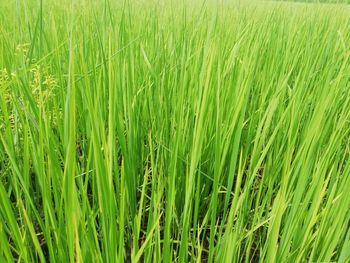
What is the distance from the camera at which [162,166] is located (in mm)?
499

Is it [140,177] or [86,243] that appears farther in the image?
[140,177]

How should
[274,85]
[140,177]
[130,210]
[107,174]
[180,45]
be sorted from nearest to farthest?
[107,174]
[130,210]
[140,177]
[274,85]
[180,45]

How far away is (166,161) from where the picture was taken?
51 centimetres

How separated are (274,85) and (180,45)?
0.26 metres

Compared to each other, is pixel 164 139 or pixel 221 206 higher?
pixel 164 139

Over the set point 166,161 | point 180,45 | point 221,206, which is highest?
point 180,45

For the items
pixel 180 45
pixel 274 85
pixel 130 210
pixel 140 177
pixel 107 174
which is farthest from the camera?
pixel 180 45

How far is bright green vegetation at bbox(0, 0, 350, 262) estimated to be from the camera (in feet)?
0.98

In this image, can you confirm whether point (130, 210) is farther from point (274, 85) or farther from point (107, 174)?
point (274, 85)

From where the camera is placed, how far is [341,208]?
334mm

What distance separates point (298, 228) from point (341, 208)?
60 mm

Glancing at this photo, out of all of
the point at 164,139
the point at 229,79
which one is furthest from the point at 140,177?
the point at 229,79

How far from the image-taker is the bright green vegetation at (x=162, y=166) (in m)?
0.30

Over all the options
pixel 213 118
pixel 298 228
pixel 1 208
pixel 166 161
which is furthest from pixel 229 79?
pixel 1 208
